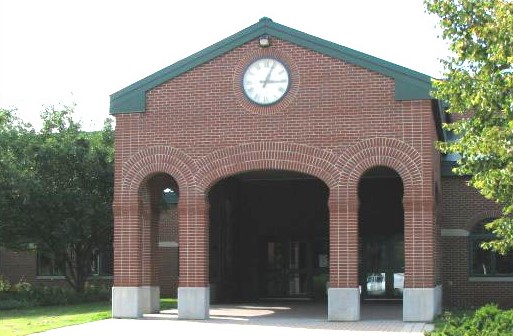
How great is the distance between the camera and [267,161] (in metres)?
21.6

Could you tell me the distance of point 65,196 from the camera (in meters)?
27.8

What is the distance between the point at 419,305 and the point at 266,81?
22.2ft

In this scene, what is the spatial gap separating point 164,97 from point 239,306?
772 centimetres

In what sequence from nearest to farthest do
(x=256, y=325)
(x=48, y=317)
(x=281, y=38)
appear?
(x=256, y=325)
(x=281, y=38)
(x=48, y=317)

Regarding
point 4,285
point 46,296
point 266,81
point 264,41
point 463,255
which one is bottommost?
point 46,296

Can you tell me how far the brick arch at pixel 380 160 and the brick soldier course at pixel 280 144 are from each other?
25mm

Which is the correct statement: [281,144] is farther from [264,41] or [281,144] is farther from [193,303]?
[193,303]

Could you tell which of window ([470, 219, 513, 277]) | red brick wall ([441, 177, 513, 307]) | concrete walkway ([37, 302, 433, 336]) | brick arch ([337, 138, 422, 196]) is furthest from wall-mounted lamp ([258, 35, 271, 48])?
window ([470, 219, 513, 277])

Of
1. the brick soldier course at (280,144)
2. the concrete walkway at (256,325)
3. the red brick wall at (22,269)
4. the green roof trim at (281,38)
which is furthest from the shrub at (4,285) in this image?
the green roof trim at (281,38)

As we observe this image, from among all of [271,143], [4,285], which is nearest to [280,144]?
[271,143]

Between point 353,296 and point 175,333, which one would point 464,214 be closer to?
point 353,296

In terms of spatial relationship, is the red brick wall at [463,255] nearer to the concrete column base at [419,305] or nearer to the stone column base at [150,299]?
the concrete column base at [419,305]

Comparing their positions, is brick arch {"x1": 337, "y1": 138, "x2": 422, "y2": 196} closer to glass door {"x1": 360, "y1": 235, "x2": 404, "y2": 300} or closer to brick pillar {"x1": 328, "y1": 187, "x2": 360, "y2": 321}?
brick pillar {"x1": 328, "y1": 187, "x2": 360, "y2": 321}

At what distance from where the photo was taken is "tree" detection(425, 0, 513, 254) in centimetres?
1402
